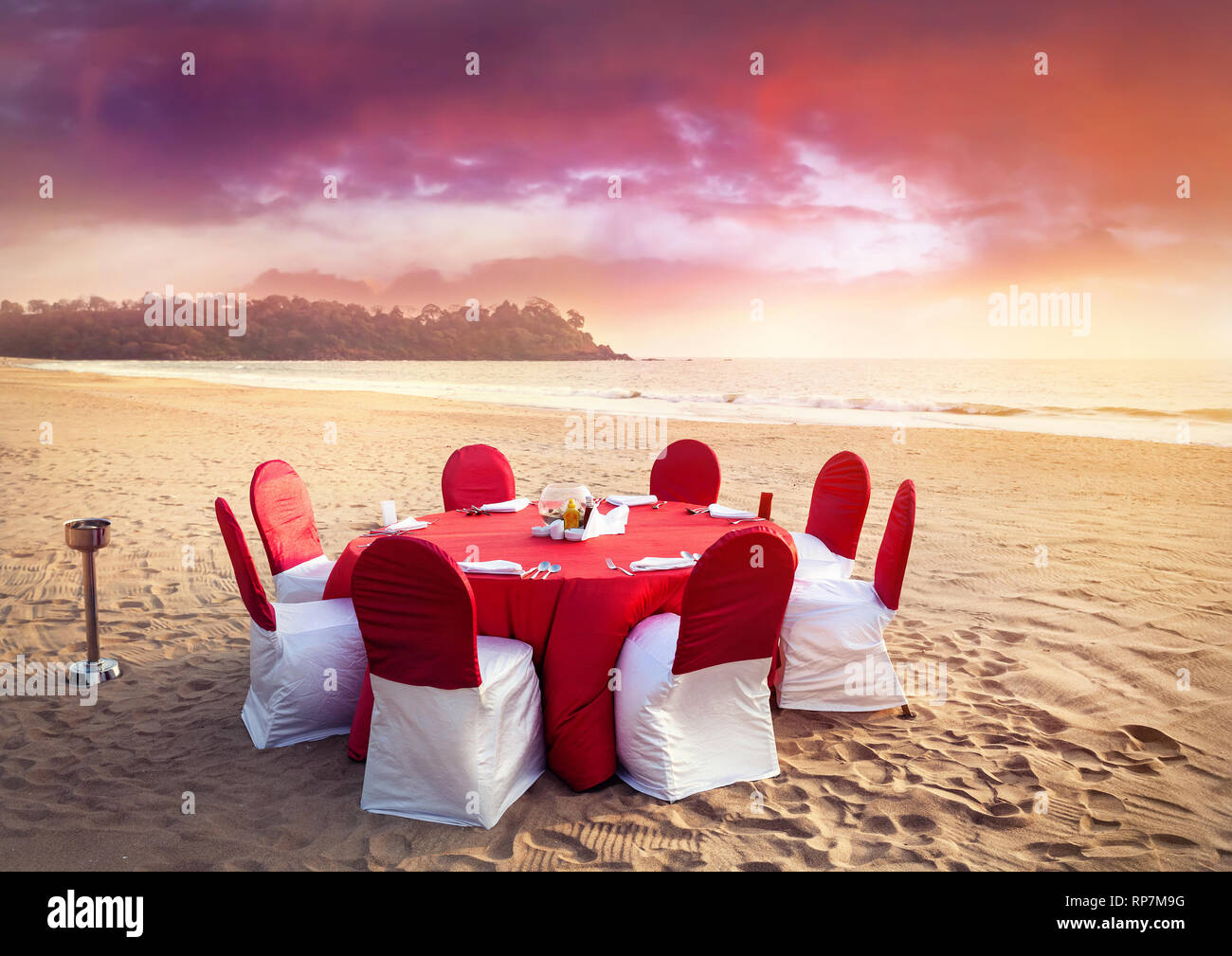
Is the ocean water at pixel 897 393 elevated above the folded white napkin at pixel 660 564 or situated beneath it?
elevated above

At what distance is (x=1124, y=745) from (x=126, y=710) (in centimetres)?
491

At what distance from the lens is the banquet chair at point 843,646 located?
11.5 feet

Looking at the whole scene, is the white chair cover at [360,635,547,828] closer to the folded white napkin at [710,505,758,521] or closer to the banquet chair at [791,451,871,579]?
the folded white napkin at [710,505,758,521]

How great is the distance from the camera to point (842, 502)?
438cm

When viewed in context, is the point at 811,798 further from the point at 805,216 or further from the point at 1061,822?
the point at 805,216

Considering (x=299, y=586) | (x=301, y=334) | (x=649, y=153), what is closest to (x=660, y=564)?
(x=299, y=586)

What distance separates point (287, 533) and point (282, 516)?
100 mm

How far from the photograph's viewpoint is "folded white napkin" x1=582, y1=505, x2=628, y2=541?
11.5 ft

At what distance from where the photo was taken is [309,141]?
64.0 feet

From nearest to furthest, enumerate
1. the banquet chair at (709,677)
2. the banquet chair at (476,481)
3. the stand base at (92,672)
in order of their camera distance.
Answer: the banquet chair at (709,677), the stand base at (92,672), the banquet chair at (476,481)

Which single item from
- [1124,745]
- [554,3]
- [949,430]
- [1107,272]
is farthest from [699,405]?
[1124,745]

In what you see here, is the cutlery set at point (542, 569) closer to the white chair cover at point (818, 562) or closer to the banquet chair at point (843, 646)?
the banquet chair at point (843, 646)

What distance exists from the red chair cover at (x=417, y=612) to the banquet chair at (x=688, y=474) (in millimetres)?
2929

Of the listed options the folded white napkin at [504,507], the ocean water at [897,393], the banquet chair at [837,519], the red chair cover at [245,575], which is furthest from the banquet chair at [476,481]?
the ocean water at [897,393]
